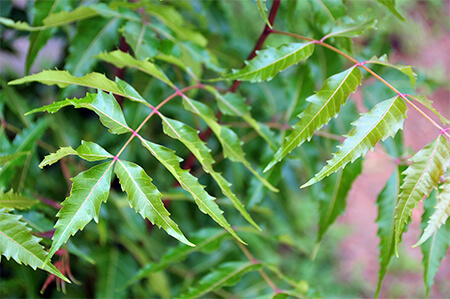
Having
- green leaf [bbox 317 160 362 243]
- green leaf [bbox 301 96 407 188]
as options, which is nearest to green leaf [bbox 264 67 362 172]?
green leaf [bbox 301 96 407 188]

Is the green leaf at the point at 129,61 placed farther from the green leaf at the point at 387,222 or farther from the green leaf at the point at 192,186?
the green leaf at the point at 387,222

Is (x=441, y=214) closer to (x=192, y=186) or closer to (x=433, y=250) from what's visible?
(x=433, y=250)

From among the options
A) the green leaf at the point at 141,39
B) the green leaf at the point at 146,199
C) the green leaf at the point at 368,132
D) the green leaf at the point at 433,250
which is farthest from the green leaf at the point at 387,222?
the green leaf at the point at 141,39

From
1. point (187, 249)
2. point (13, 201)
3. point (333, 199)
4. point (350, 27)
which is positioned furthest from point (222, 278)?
point (350, 27)

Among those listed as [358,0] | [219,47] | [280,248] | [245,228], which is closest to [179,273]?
[245,228]

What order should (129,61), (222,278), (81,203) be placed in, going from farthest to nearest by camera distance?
1. (222,278)
2. (129,61)
3. (81,203)

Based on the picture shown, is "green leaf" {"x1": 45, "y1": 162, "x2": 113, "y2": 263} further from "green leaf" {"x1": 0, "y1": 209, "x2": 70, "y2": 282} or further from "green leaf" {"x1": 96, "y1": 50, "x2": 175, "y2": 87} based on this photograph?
"green leaf" {"x1": 96, "y1": 50, "x2": 175, "y2": 87}

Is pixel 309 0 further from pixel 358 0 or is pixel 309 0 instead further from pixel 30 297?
pixel 358 0
